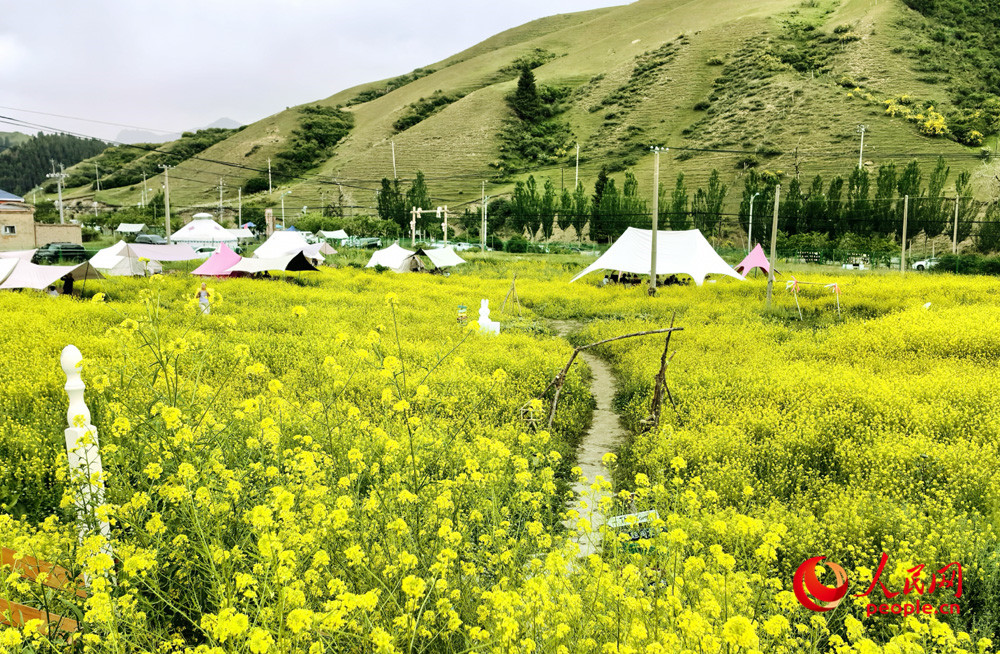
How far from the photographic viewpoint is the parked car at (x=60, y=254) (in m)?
33.5

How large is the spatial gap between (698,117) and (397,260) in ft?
221

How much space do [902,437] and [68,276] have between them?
23410mm

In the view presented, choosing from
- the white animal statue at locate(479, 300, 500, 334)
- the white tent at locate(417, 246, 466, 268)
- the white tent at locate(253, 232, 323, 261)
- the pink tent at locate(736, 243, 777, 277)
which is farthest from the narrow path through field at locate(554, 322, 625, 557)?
the white tent at locate(253, 232, 323, 261)

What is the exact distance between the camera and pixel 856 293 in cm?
2189

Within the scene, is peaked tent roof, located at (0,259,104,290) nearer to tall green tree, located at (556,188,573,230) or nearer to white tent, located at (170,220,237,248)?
white tent, located at (170,220,237,248)

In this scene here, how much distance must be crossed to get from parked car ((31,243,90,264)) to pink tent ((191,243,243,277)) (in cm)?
1226

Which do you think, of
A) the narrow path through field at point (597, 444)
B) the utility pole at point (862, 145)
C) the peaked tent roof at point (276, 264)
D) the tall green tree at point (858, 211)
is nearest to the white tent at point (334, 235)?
the peaked tent roof at point (276, 264)

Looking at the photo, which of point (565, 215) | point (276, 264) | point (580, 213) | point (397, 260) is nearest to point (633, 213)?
point (580, 213)

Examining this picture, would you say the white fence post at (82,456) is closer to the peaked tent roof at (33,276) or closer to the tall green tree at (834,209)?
the peaked tent roof at (33,276)

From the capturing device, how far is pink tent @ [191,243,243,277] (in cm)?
2712

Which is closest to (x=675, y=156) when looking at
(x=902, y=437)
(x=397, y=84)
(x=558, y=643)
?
(x=902, y=437)

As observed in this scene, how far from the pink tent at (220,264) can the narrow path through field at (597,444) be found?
20.0 metres

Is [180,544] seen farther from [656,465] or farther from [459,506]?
[656,465]

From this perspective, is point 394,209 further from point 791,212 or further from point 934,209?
point 934,209
